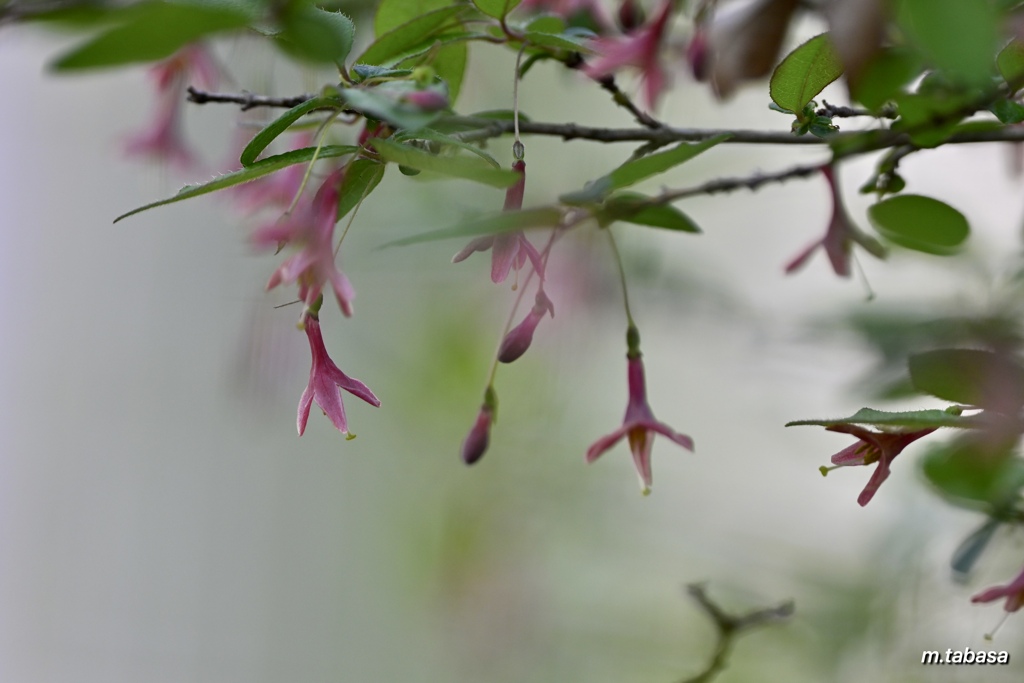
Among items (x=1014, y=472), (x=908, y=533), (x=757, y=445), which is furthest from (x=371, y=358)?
(x=1014, y=472)

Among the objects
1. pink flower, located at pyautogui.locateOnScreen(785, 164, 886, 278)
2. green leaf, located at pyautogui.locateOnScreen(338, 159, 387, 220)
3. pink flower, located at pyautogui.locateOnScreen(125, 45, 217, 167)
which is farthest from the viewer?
pink flower, located at pyautogui.locateOnScreen(125, 45, 217, 167)

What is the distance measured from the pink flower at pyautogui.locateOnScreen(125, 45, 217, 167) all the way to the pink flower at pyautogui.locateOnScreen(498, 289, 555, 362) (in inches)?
13.7

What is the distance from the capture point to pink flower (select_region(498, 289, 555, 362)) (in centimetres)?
29

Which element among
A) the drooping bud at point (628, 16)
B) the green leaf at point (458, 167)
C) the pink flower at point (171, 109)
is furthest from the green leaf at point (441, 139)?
the pink flower at point (171, 109)

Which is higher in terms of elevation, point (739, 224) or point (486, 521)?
point (739, 224)

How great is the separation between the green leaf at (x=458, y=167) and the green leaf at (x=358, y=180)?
44 mm

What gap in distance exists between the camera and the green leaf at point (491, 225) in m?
0.20

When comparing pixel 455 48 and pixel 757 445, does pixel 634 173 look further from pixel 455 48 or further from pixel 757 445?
pixel 757 445

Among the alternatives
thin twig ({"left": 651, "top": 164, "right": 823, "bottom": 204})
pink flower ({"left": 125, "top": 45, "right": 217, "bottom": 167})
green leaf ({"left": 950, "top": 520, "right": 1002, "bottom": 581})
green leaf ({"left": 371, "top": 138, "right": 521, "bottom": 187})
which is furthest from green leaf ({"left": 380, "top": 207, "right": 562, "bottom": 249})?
pink flower ({"left": 125, "top": 45, "right": 217, "bottom": 167})

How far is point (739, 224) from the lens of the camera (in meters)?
1.40

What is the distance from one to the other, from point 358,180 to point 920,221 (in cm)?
19

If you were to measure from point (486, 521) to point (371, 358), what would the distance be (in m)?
0.35

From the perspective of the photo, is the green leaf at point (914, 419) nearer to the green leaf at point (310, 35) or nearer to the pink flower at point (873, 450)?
the pink flower at point (873, 450)

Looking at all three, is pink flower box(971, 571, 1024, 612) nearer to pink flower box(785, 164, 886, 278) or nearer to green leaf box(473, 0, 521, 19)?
pink flower box(785, 164, 886, 278)
